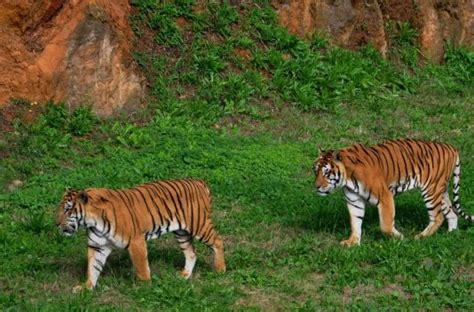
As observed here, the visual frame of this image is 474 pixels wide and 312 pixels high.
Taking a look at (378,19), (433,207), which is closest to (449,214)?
(433,207)

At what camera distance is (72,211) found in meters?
8.71

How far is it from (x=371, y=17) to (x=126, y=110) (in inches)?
227

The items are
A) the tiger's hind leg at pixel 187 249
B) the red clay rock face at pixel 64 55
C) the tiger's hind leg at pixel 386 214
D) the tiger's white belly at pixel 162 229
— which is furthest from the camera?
the red clay rock face at pixel 64 55

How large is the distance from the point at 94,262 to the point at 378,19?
420 inches

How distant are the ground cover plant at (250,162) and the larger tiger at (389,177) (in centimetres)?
25

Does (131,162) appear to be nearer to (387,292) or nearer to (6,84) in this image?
(6,84)

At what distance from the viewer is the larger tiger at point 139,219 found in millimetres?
8742

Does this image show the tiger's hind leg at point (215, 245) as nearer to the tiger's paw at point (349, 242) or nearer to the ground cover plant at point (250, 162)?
the ground cover plant at point (250, 162)

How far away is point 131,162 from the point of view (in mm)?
12789

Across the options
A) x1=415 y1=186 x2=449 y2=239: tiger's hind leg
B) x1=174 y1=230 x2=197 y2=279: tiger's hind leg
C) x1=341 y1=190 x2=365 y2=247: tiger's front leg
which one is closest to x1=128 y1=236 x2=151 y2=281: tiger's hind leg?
x1=174 y1=230 x2=197 y2=279: tiger's hind leg

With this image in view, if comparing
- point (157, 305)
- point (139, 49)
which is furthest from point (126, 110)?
point (157, 305)

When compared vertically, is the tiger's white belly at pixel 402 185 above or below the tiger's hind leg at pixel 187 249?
above

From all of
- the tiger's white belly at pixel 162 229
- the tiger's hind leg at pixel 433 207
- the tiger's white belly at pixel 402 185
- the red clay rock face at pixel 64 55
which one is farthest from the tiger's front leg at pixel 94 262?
Result: the red clay rock face at pixel 64 55

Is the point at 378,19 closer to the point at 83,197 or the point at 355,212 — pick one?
the point at 355,212
